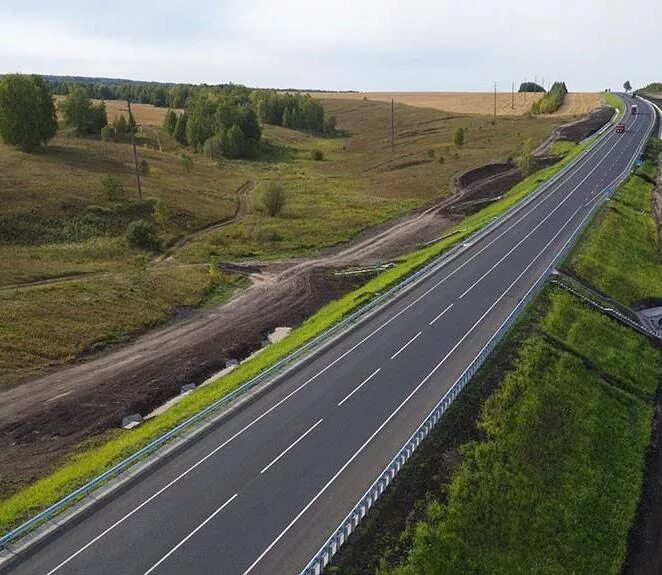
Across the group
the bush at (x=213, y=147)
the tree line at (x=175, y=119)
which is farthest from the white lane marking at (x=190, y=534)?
the bush at (x=213, y=147)

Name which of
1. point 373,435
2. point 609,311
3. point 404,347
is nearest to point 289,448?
point 373,435

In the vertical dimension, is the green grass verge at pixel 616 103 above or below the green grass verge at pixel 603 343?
above

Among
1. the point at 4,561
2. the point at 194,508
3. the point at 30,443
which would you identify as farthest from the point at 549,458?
the point at 30,443

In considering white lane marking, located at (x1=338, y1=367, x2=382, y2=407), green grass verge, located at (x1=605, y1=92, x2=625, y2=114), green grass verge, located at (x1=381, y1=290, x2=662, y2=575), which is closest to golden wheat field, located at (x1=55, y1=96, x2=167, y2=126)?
green grass verge, located at (x1=605, y1=92, x2=625, y2=114)

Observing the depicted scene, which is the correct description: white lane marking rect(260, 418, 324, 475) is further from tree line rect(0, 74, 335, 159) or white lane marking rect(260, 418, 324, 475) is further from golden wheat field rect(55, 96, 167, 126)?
golden wheat field rect(55, 96, 167, 126)

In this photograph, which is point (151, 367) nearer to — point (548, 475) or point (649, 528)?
point (548, 475)

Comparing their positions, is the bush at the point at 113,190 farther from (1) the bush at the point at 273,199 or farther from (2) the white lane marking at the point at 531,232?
(2) the white lane marking at the point at 531,232

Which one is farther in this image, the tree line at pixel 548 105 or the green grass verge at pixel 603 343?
the tree line at pixel 548 105
